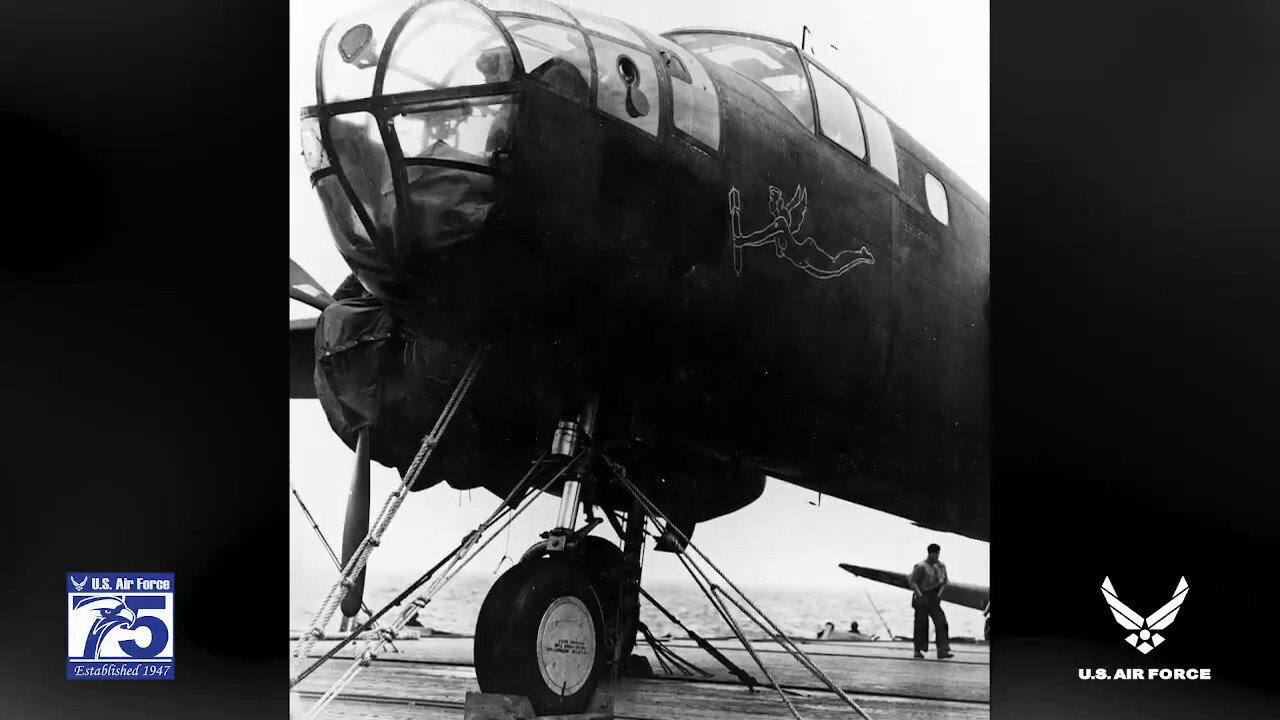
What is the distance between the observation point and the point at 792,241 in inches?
162

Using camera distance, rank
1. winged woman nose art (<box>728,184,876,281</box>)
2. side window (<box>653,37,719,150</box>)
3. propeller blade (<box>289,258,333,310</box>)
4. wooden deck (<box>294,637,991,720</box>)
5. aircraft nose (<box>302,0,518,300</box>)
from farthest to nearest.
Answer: propeller blade (<box>289,258,333,310</box>) < wooden deck (<box>294,637,991,720</box>) < winged woman nose art (<box>728,184,876,281</box>) < side window (<box>653,37,719,150</box>) < aircraft nose (<box>302,0,518,300</box>)

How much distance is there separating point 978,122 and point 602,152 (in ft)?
4.40

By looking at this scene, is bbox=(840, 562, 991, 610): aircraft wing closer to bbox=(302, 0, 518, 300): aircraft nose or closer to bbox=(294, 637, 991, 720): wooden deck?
bbox=(294, 637, 991, 720): wooden deck

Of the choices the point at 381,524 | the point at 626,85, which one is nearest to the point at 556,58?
the point at 626,85

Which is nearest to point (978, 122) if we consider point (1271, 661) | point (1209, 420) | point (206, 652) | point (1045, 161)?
point (1045, 161)

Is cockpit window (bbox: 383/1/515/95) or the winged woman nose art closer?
cockpit window (bbox: 383/1/515/95)

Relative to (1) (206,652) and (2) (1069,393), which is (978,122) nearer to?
(2) (1069,393)

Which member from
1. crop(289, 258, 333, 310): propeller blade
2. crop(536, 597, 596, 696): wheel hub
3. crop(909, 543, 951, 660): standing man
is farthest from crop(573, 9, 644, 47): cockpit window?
crop(909, 543, 951, 660): standing man

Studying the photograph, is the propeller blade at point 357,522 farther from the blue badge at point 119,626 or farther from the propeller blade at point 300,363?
the blue badge at point 119,626

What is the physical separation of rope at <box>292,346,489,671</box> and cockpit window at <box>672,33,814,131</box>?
49.6 inches

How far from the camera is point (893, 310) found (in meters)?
4.31

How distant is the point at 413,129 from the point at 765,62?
1197 mm

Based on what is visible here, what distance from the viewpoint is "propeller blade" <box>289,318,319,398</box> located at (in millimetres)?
4234

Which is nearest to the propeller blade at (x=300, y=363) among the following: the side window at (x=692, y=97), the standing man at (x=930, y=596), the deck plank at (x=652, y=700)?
the deck plank at (x=652, y=700)
